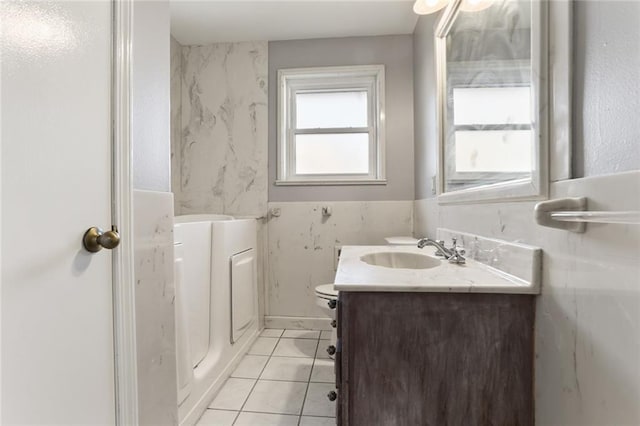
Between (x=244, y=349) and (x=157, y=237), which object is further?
(x=244, y=349)

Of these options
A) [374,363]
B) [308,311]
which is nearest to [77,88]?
[374,363]

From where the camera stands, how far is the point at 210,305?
5.91 feet

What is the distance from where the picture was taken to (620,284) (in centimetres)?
Answer: 57

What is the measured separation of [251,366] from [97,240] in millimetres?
1592

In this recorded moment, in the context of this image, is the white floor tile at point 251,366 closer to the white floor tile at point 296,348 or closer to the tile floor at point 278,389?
the tile floor at point 278,389

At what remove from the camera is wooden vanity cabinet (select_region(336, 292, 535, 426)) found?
0.85m

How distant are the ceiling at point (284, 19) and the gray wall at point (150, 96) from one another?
1.48m

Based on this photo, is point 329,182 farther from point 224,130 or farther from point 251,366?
point 251,366

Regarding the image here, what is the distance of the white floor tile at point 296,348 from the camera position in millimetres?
2197

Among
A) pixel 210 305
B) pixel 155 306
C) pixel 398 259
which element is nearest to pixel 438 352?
pixel 398 259

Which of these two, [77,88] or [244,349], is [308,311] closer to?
[244,349]

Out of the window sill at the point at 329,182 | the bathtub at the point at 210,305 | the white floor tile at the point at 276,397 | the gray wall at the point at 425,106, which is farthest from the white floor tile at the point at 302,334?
the gray wall at the point at 425,106

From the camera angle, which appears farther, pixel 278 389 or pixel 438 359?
pixel 278 389

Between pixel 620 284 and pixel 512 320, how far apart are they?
33cm
